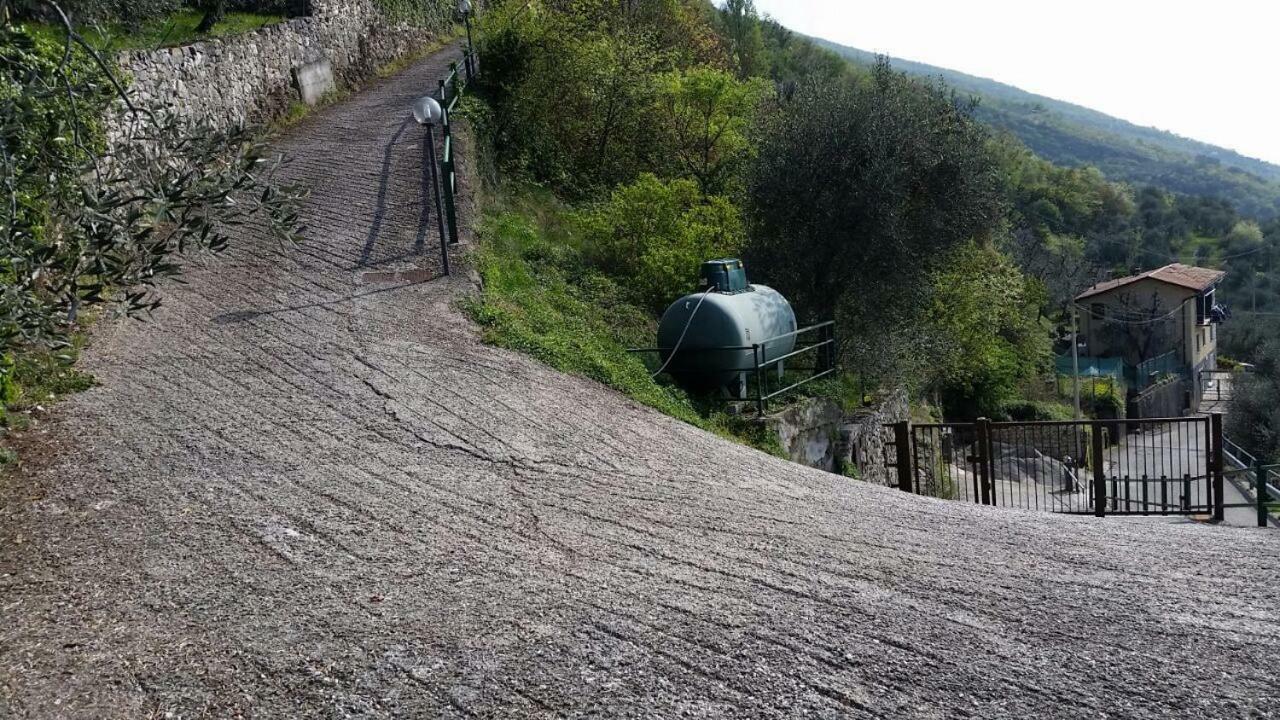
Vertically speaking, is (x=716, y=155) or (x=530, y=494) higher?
(x=716, y=155)

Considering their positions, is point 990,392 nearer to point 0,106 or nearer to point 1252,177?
point 0,106

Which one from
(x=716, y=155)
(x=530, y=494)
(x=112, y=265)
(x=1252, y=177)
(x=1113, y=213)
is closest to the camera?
(x=112, y=265)

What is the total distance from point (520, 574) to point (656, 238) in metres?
11.0

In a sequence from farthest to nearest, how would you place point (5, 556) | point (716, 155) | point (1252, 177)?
point (1252, 177) < point (716, 155) < point (5, 556)

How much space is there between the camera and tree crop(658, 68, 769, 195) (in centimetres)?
2181

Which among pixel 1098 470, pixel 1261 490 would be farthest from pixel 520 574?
pixel 1261 490

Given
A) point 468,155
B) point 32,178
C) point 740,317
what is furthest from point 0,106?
point 468,155

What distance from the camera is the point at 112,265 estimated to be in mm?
4258

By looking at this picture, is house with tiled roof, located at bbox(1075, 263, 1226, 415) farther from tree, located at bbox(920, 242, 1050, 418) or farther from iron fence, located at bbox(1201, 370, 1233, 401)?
tree, located at bbox(920, 242, 1050, 418)

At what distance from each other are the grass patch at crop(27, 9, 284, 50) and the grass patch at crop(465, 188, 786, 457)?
5868 mm

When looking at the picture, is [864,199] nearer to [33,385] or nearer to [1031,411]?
[33,385]

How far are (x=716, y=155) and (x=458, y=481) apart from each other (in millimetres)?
17171

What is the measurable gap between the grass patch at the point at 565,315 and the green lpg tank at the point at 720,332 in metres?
0.42

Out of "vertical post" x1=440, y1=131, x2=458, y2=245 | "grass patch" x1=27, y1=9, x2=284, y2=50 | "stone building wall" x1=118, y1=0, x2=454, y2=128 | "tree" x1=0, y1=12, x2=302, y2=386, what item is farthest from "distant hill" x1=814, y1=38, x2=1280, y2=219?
"tree" x1=0, y1=12, x2=302, y2=386
